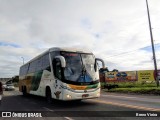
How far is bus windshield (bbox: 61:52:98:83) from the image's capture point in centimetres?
1465

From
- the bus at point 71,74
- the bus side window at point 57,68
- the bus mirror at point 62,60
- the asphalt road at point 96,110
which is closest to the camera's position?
the asphalt road at point 96,110

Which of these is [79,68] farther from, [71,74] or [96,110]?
[96,110]

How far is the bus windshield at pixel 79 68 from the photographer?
14651 mm

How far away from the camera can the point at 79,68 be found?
588 inches

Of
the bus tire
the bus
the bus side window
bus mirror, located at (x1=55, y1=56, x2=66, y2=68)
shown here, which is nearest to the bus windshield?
the bus

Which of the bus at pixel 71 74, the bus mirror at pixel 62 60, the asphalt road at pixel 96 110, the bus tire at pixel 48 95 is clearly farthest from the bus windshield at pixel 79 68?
the bus tire at pixel 48 95

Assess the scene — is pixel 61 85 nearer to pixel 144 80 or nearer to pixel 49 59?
pixel 49 59

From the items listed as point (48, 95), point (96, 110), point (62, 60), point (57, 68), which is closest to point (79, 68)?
point (62, 60)

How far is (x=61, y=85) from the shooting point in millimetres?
14547

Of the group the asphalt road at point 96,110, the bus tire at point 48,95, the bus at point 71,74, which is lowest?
the asphalt road at point 96,110

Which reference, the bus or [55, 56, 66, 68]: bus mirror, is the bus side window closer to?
the bus

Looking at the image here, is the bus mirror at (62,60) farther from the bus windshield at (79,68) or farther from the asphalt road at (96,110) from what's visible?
the asphalt road at (96,110)

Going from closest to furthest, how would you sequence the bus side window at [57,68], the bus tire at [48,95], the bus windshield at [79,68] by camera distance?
1. the bus windshield at [79,68]
2. the bus side window at [57,68]
3. the bus tire at [48,95]

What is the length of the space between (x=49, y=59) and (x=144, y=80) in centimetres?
2324
